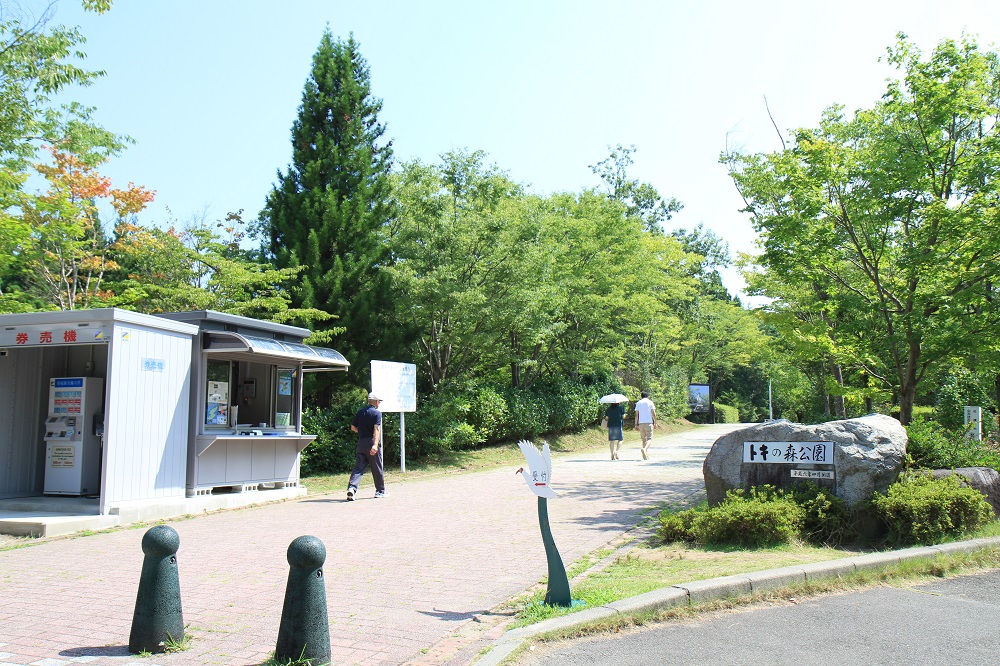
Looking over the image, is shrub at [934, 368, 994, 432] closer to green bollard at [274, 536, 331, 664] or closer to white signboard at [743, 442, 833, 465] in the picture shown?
white signboard at [743, 442, 833, 465]

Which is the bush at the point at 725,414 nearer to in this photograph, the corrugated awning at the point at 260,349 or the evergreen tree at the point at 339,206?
the evergreen tree at the point at 339,206

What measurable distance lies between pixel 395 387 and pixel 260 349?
174 inches

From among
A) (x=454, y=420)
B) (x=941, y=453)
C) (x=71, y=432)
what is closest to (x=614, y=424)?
(x=454, y=420)

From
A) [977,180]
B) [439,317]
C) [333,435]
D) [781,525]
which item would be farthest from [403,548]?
[439,317]

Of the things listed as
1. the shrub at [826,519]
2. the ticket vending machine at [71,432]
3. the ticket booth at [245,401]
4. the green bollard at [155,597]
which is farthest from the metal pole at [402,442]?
the green bollard at [155,597]

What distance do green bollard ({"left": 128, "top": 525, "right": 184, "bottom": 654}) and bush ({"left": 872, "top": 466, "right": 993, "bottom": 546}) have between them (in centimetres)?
679

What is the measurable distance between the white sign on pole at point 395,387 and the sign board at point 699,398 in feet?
115

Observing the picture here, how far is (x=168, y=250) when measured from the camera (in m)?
19.4

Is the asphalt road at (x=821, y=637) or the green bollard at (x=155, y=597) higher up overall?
the green bollard at (x=155, y=597)

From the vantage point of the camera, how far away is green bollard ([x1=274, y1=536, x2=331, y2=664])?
4465mm

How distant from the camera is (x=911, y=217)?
1248cm

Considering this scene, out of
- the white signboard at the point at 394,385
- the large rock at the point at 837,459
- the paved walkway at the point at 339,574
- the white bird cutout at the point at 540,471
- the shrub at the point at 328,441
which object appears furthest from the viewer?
the shrub at the point at 328,441

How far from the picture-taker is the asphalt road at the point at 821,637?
15.6ft

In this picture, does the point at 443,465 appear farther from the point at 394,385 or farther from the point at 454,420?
the point at 394,385
